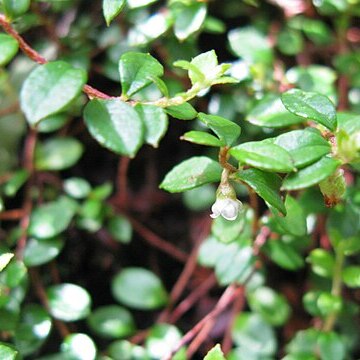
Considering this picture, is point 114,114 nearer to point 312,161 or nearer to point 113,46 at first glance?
point 312,161

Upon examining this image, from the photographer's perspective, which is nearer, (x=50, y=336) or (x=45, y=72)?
(x=45, y=72)

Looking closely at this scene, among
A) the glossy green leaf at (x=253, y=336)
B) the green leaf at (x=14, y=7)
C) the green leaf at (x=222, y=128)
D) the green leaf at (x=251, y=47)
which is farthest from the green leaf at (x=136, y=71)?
the glossy green leaf at (x=253, y=336)

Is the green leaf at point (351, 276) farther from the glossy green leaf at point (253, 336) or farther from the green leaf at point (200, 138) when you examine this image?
the green leaf at point (200, 138)

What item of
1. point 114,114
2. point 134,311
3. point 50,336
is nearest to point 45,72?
point 114,114

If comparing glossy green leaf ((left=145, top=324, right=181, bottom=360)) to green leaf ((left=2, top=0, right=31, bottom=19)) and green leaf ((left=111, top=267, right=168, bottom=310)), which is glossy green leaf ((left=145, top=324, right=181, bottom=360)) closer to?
green leaf ((left=111, top=267, right=168, bottom=310))

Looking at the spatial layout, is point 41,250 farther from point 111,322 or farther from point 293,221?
point 293,221

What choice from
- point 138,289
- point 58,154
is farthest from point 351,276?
point 58,154

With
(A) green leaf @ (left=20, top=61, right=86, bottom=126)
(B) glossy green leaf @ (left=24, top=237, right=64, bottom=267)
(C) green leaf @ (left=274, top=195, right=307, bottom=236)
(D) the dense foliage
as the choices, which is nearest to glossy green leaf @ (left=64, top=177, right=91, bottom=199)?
(D) the dense foliage
